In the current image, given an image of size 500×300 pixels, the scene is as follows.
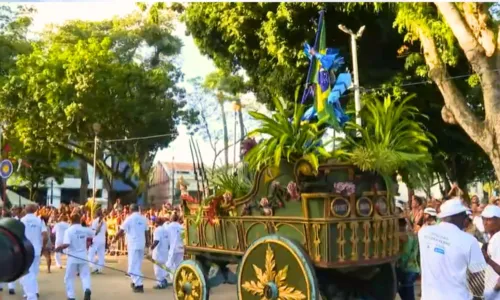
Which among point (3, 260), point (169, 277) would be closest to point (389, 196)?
point (3, 260)

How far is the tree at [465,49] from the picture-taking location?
37.6 feet

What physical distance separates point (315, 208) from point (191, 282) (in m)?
2.56

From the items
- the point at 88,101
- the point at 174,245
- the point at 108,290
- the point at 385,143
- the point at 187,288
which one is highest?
the point at 88,101

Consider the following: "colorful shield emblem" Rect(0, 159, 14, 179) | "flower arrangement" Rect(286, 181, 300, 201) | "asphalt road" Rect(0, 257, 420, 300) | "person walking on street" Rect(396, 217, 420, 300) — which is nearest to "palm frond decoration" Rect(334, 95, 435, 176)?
"flower arrangement" Rect(286, 181, 300, 201)

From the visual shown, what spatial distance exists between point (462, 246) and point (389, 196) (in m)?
2.57

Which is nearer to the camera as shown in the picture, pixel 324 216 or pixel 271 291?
pixel 324 216

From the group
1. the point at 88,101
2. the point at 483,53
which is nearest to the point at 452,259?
the point at 483,53

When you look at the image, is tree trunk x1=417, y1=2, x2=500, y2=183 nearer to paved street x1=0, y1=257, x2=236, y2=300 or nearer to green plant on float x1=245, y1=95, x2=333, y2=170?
green plant on float x1=245, y1=95, x2=333, y2=170

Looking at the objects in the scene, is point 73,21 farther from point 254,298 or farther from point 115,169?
point 254,298

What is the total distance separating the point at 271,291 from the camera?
23.0ft

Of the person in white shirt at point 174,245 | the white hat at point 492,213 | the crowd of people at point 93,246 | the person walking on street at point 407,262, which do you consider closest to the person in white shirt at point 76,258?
the crowd of people at point 93,246

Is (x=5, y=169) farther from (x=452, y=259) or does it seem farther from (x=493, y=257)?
(x=452, y=259)

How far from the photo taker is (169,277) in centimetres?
1379

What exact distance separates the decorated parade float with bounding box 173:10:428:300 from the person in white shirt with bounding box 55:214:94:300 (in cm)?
333
